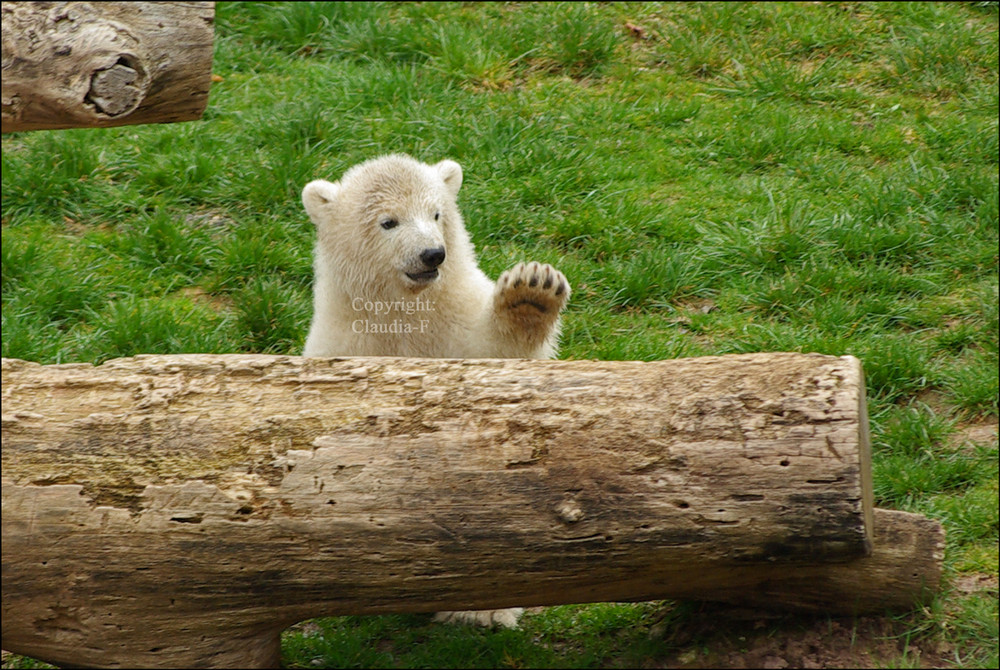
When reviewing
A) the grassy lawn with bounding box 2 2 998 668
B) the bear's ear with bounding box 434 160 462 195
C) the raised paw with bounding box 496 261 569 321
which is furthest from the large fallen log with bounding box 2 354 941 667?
the bear's ear with bounding box 434 160 462 195

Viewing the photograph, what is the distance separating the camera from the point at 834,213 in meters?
6.67

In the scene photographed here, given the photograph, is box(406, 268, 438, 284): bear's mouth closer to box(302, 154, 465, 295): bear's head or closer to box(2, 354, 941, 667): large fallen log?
box(302, 154, 465, 295): bear's head

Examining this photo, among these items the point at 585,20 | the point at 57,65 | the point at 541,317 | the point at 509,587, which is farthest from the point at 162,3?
A: the point at 585,20

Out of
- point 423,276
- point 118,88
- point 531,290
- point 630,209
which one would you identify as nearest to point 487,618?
point 531,290

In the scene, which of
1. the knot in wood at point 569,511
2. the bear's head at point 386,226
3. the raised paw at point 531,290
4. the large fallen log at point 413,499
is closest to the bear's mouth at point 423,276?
the bear's head at point 386,226

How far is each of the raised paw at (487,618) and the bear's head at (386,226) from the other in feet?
5.02

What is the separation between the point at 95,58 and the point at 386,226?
66.6 inches

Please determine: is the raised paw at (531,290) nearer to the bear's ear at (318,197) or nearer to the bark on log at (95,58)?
the bear's ear at (318,197)

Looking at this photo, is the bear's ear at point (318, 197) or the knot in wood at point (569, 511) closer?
the knot in wood at point (569, 511)

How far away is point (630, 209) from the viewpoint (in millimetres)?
6957

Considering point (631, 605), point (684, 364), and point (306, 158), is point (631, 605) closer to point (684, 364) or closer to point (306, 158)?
point (684, 364)

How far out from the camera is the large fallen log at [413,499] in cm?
356

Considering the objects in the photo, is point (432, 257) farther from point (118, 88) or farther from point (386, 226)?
point (118, 88)

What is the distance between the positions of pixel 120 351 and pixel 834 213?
4.36m
